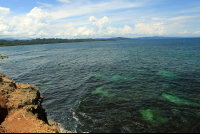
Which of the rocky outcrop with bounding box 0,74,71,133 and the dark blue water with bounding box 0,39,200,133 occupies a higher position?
the rocky outcrop with bounding box 0,74,71,133

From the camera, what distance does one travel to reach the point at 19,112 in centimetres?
1145

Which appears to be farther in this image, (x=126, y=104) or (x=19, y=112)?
(x=126, y=104)

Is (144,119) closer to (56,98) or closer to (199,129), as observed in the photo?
(199,129)

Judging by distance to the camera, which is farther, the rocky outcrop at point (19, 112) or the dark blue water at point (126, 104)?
the dark blue water at point (126, 104)

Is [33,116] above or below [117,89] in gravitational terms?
above

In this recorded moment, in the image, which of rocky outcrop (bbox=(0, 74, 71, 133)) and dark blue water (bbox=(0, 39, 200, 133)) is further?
dark blue water (bbox=(0, 39, 200, 133))

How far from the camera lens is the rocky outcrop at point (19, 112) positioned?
32.5 feet

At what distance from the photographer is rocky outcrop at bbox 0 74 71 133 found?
9.91m

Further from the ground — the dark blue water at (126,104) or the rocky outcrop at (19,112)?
the rocky outcrop at (19,112)

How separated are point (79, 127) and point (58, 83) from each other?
1792cm

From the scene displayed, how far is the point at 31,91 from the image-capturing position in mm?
14844

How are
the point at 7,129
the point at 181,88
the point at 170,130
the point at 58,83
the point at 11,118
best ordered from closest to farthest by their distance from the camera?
the point at 7,129, the point at 11,118, the point at 170,130, the point at 181,88, the point at 58,83

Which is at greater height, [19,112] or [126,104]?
[19,112]

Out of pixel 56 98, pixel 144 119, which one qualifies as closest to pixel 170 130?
pixel 144 119
